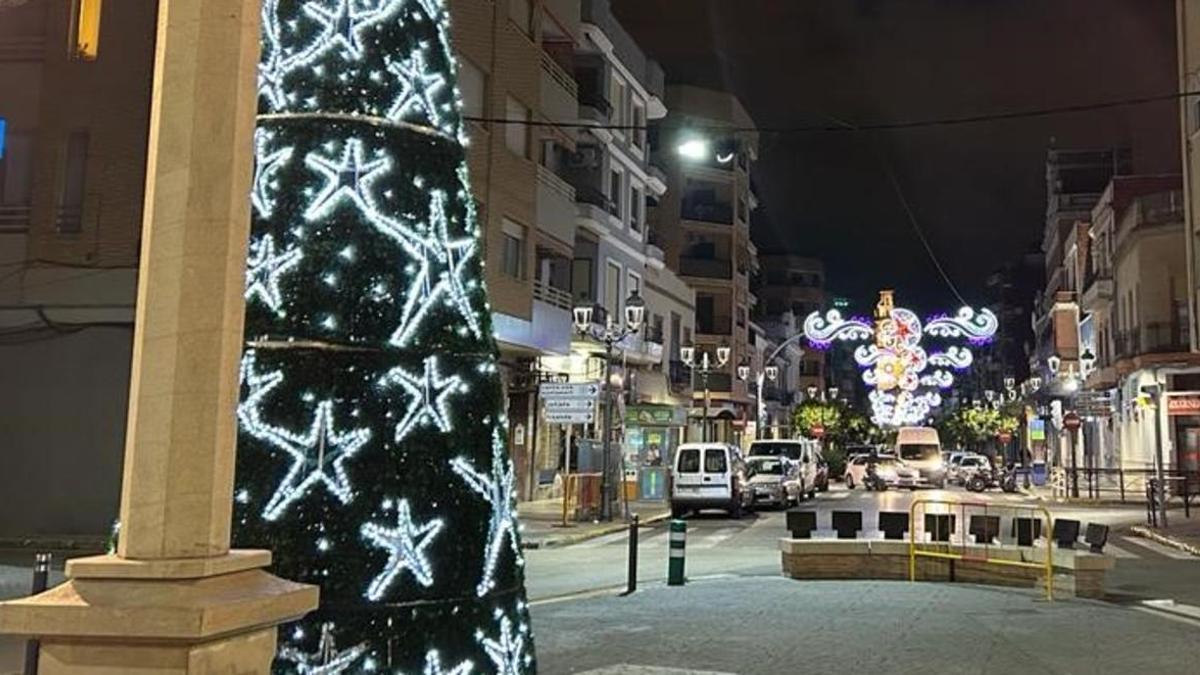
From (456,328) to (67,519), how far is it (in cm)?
1867

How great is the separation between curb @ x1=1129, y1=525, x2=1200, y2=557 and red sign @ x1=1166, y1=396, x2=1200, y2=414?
20.5 feet

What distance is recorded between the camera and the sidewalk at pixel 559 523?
22.9 meters

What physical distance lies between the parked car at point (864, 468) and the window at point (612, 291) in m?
15.7

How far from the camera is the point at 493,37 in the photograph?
28.2 metres

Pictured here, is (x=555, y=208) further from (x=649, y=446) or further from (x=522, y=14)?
(x=649, y=446)

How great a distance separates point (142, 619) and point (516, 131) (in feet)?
90.9

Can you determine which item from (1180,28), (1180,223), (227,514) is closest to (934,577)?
(227,514)

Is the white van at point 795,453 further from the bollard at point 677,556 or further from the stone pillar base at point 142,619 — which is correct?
the stone pillar base at point 142,619

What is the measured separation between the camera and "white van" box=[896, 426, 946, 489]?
4825cm

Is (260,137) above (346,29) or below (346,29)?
below

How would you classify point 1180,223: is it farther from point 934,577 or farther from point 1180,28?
point 934,577

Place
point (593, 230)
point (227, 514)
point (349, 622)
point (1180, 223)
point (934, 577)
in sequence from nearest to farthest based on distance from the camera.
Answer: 1. point (227, 514)
2. point (349, 622)
3. point (934, 577)
4. point (593, 230)
5. point (1180, 223)

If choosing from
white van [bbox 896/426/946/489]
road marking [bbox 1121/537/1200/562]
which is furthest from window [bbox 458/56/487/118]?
white van [bbox 896/426/946/489]

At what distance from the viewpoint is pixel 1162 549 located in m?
21.8
